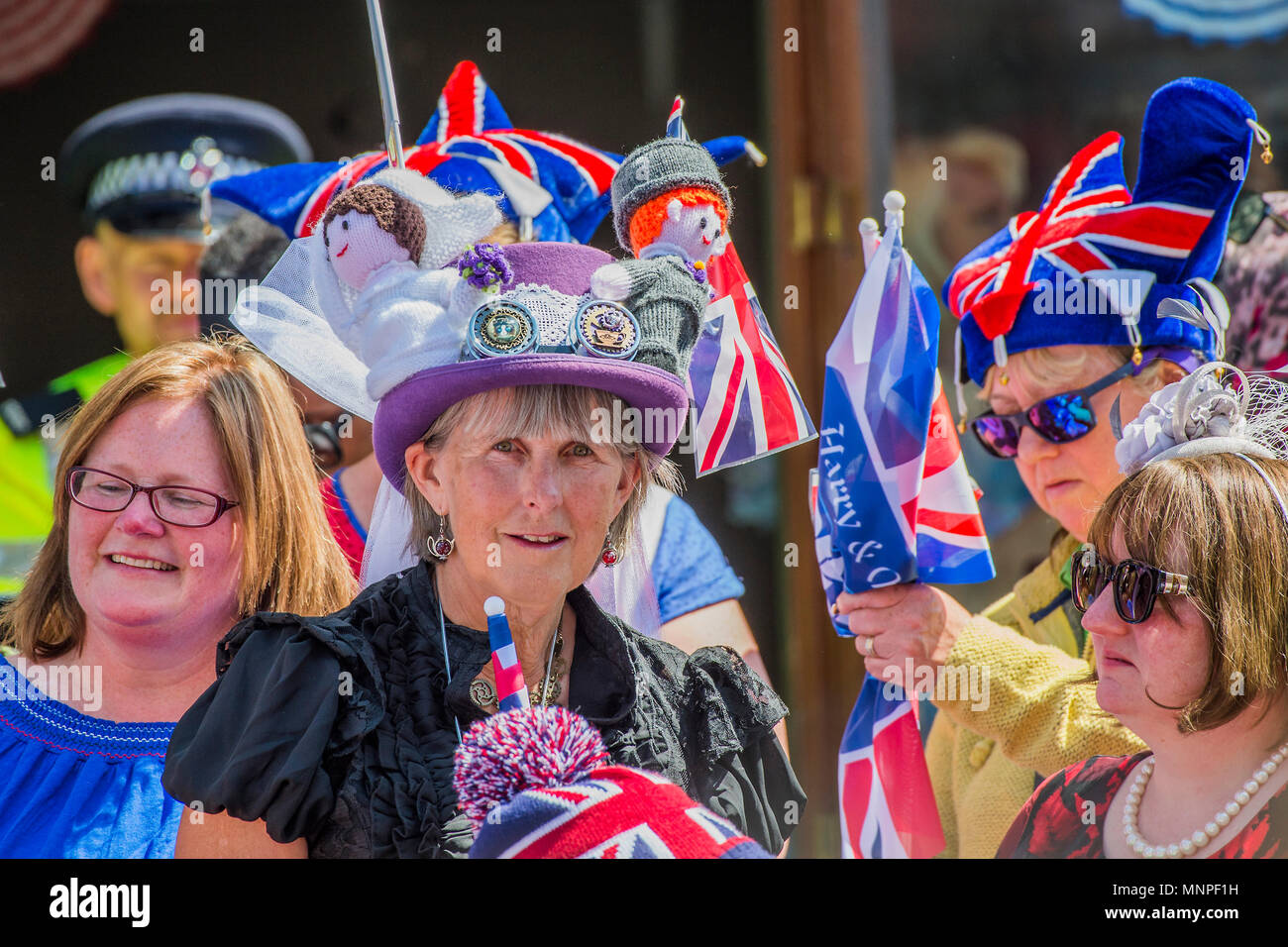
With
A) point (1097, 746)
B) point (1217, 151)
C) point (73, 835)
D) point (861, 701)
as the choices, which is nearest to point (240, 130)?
point (73, 835)

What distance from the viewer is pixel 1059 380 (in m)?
2.67

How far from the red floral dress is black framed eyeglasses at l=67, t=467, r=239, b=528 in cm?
157

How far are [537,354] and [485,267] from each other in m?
0.18

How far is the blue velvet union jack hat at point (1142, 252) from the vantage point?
8.30 ft

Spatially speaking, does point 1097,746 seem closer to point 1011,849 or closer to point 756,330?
point 1011,849

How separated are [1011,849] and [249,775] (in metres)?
→ 1.36

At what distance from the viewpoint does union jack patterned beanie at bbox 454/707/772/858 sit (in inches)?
64.6

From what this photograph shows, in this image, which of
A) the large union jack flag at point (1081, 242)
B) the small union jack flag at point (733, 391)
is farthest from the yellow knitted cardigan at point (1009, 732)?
the large union jack flag at point (1081, 242)

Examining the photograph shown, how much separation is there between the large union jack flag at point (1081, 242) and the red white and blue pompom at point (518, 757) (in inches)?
55.8

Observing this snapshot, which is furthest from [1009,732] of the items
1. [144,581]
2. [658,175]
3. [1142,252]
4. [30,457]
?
[30,457]

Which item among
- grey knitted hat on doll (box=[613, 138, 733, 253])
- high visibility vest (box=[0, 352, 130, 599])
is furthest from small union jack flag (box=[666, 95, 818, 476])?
high visibility vest (box=[0, 352, 130, 599])

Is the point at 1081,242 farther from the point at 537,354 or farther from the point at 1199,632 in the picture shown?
the point at 537,354

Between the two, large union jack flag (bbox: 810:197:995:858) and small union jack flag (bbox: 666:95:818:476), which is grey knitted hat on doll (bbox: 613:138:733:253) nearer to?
small union jack flag (bbox: 666:95:818:476)

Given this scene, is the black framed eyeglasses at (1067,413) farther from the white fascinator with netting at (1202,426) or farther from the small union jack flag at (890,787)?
the small union jack flag at (890,787)
